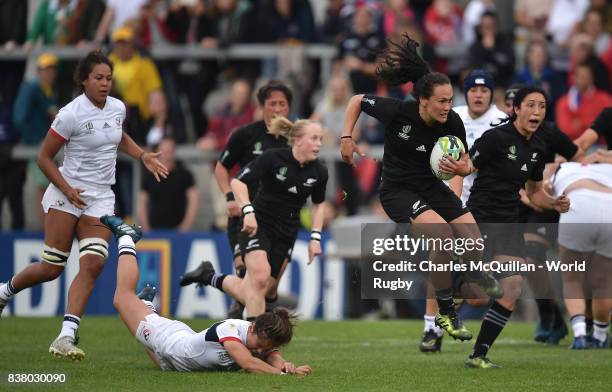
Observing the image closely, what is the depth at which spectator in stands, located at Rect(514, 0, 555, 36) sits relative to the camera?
19969 millimetres

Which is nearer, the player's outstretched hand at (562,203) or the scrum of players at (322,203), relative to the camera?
the scrum of players at (322,203)

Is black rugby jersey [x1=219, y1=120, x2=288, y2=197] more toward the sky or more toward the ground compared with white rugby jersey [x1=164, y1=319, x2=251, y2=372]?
more toward the sky

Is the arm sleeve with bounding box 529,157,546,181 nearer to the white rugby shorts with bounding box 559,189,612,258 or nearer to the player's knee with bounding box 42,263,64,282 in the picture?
the white rugby shorts with bounding box 559,189,612,258

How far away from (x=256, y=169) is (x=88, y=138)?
1.78 metres

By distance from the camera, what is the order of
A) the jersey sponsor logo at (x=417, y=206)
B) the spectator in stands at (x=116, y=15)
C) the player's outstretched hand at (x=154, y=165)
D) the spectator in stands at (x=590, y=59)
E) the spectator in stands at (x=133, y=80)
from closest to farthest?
the jersey sponsor logo at (x=417, y=206), the player's outstretched hand at (x=154, y=165), the spectator in stands at (x=590, y=59), the spectator in stands at (x=133, y=80), the spectator in stands at (x=116, y=15)

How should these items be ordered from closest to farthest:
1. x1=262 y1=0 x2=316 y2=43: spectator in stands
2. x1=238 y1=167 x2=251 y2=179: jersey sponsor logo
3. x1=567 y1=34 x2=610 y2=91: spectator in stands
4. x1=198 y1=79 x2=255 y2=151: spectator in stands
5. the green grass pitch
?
1. the green grass pitch
2. x1=238 y1=167 x2=251 y2=179: jersey sponsor logo
3. x1=567 y1=34 x2=610 y2=91: spectator in stands
4. x1=198 y1=79 x2=255 y2=151: spectator in stands
5. x1=262 y1=0 x2=316 y2=43: spectator in stands

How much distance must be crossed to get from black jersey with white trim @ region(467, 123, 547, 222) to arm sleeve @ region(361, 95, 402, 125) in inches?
34.8

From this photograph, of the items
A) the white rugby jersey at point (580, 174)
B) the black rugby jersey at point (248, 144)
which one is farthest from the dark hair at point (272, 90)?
the white rugby jersey at point (580, 174)

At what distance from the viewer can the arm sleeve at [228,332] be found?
31.4ft

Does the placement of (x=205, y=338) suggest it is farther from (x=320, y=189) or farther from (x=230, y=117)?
(x=230, y=117)

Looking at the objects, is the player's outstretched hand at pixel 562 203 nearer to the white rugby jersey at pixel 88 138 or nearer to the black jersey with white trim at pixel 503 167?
the black jersey with white trim at pixel 503 167

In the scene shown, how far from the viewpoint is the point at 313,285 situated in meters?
18.0

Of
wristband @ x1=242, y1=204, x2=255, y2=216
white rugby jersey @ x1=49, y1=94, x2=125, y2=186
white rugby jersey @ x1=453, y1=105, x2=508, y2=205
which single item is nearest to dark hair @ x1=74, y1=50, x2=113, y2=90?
white rugby jersey @ x1=49, y1=94, x2=125, y2=186

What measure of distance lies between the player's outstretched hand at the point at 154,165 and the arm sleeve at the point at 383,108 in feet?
6.53
